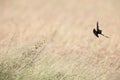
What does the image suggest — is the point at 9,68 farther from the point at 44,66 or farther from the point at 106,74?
the point at 106,74

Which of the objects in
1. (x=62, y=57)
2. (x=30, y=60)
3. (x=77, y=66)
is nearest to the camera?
(x=30, y=60)

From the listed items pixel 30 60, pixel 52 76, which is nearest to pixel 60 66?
pixel 52 76

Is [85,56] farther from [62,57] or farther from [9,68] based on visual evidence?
[9,68]

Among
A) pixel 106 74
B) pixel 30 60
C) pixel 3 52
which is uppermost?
pixel 3 52

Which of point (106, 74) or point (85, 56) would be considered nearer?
point (106, 74)

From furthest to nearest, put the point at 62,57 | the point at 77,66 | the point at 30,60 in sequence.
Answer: the point at 62,57, the point at 77,66, the point at 30,60

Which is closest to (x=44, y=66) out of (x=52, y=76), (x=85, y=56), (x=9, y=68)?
(x=52, y=76)

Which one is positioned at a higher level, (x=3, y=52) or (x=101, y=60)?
(x=3, y=52)

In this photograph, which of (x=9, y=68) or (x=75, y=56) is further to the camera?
(x=75, y=56)

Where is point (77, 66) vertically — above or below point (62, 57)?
below
